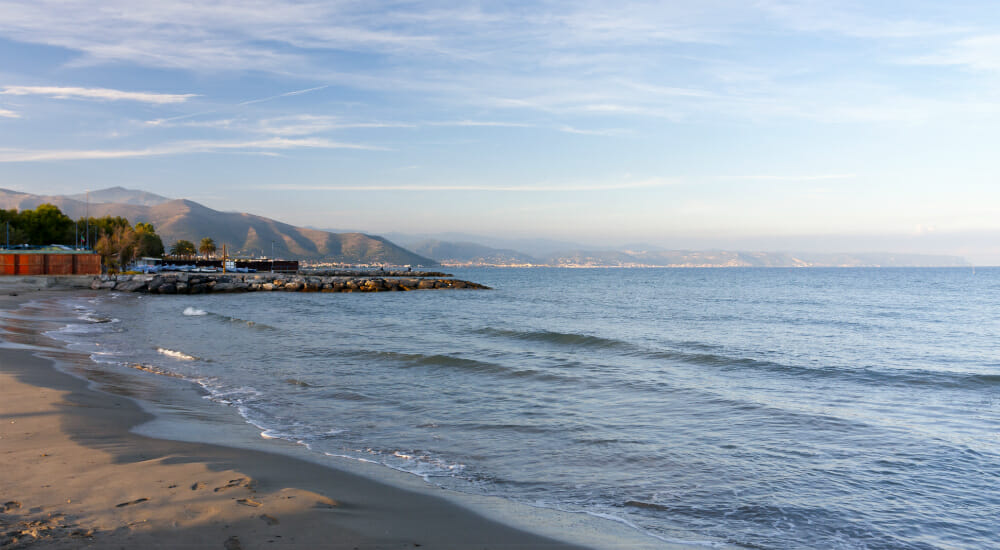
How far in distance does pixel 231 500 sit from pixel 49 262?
69435mm

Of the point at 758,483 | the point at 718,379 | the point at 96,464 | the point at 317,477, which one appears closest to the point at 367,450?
the point at 317,477

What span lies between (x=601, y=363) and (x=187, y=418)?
11729 millimetres

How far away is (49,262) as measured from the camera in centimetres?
5991

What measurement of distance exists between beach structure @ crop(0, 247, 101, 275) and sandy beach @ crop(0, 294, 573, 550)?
6253 cm

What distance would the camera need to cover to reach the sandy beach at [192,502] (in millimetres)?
4687

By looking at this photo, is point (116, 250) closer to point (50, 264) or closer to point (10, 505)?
point (50, 264)

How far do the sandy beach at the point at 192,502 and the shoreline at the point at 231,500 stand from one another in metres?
0.01

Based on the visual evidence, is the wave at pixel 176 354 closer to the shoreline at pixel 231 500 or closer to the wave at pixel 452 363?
the wave at pixel 452 363

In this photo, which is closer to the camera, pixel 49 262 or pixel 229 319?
pixel 229 319

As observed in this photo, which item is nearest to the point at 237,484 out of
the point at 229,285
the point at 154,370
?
the point at 154,370

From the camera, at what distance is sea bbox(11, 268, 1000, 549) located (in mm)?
6742

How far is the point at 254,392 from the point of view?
1316 centimetres

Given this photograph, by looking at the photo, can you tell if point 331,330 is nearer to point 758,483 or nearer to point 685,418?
point 685,418

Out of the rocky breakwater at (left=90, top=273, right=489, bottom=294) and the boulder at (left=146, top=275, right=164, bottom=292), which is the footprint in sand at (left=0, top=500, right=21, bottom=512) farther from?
the boulder at (left=146, top=275, right=164, bottom=292)
